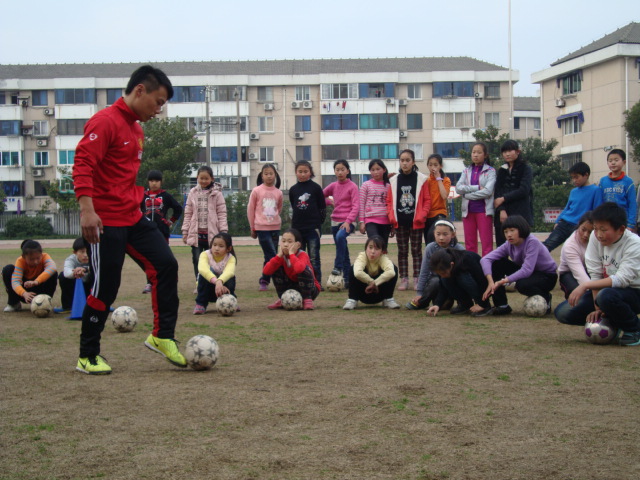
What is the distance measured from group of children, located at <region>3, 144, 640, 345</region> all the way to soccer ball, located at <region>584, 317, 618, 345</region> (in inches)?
3.3

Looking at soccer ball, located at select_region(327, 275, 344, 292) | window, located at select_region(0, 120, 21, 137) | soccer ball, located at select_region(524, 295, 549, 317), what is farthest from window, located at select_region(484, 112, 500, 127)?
soccer ball, located at select_region(524, 295, 549, 317)

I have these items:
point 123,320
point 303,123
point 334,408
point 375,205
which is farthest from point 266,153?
point 334,408

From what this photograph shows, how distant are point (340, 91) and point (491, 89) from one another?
1233cm

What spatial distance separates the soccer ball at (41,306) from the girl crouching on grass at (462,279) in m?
4.77

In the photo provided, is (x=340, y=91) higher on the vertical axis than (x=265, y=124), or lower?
higher

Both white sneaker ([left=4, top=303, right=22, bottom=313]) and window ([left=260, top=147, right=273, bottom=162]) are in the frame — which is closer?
white sneaker ([left=4, top=303, right=22, bottom=313])

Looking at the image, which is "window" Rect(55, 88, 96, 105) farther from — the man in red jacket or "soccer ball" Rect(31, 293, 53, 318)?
the man in red jacket

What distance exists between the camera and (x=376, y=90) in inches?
2469

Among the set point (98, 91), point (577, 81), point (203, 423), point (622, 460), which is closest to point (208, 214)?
point (203, 423)

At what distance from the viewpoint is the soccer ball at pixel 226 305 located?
9.46m

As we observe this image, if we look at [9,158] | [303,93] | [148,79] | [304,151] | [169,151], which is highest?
[303,93]

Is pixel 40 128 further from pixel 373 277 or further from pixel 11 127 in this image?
pixel 373 277

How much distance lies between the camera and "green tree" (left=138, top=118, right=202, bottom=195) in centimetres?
5288

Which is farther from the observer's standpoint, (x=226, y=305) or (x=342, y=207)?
(x=342, y=207)
